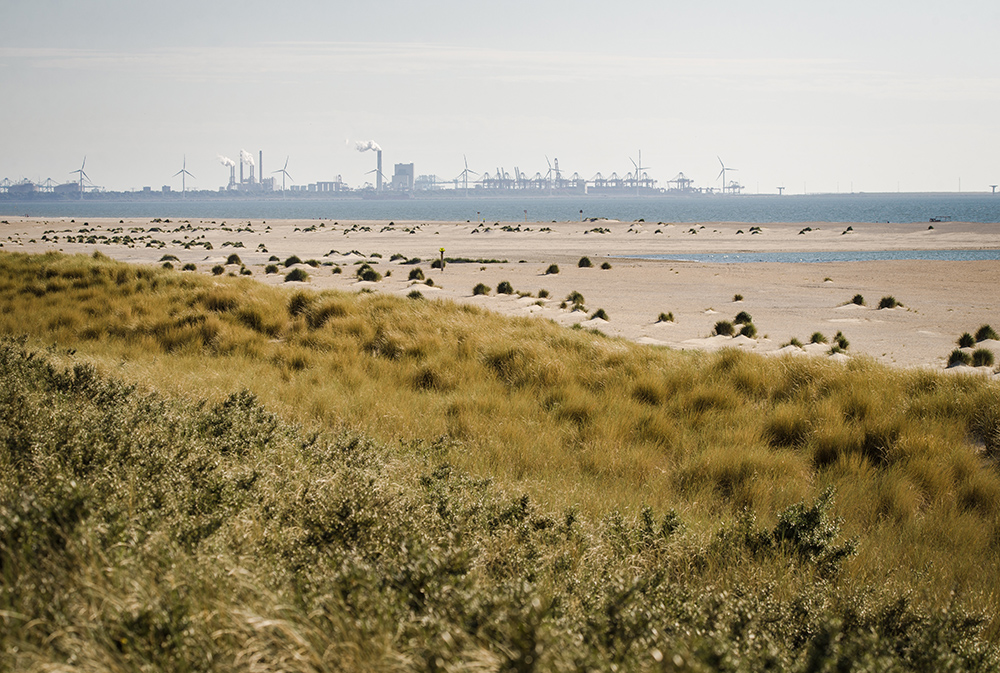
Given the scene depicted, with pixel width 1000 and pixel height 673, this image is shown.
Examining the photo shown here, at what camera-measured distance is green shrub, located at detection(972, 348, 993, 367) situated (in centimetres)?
1220

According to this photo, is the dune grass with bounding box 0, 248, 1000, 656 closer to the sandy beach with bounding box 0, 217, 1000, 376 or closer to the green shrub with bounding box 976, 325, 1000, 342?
the sandy beach with bounding box 0, 217, 1000, 376

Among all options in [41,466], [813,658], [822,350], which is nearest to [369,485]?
[41,466]

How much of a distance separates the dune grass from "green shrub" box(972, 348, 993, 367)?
4.55 metres

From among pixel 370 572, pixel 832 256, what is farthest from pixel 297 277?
pixel 832 256

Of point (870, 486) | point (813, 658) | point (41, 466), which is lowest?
point (870, 486)

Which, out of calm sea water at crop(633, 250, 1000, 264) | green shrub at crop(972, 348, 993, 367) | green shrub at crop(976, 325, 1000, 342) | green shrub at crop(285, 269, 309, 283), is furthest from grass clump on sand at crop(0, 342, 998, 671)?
calm sea water at crop(633, 250, 1000, 264)

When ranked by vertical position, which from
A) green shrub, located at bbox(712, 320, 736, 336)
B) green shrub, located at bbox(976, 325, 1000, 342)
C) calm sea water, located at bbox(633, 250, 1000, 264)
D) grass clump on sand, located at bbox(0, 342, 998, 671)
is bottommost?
green shrub, located at bbox(712, 320, 736, 336)

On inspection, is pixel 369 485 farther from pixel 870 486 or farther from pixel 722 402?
pixel 722 402

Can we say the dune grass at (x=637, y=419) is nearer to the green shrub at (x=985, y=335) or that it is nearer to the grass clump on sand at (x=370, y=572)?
the grass clump on sand at (x=370, y=572)

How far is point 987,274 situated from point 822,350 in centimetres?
2415

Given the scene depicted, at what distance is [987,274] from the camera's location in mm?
31891

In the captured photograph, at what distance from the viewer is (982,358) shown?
Result: 1240 cm

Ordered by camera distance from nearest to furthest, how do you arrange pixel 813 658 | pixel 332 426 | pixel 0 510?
pixel 813 658 → pixel 0 510 → pixel 332 426

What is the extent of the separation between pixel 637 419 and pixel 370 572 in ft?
17.1
